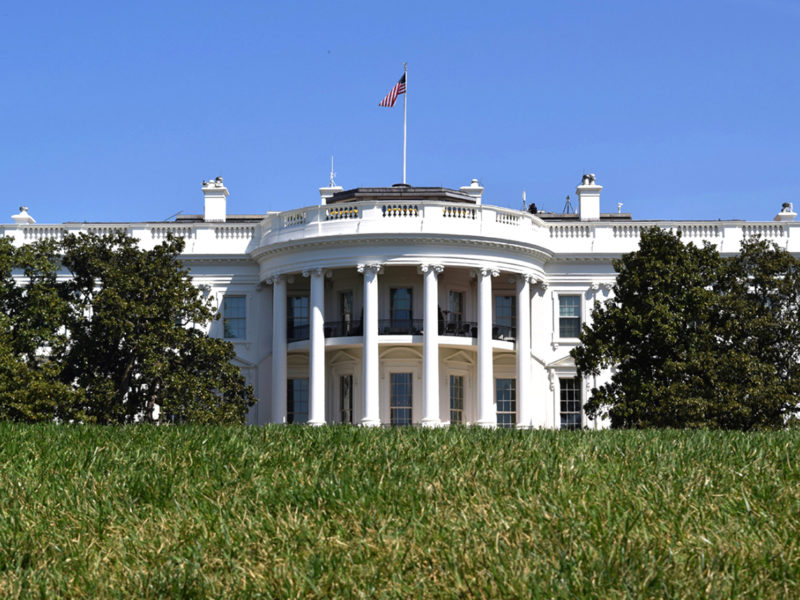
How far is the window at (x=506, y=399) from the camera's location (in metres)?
47.0

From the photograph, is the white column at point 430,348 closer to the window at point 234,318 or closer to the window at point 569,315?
the window at point 569,315

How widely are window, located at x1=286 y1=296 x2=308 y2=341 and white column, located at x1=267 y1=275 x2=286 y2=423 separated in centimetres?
148

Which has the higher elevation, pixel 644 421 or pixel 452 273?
pixel 452 273

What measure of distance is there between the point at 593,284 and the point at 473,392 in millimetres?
6749

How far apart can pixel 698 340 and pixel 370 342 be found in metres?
12.4

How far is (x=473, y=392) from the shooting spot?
4634 centimetres

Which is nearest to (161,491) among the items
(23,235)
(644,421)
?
(644,421)

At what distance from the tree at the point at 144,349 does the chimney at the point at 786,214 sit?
1020 inches

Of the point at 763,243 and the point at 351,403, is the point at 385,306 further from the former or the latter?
the point at 763,243

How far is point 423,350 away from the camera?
141ft

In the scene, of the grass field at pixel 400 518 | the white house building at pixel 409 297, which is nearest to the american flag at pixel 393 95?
the white house building at pixel 409 297

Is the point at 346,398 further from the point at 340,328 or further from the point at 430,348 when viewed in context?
the point at 430,348

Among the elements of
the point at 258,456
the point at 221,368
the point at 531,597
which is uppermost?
the point at 221,368

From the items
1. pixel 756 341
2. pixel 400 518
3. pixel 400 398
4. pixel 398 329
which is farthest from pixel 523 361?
pixel 400 518
